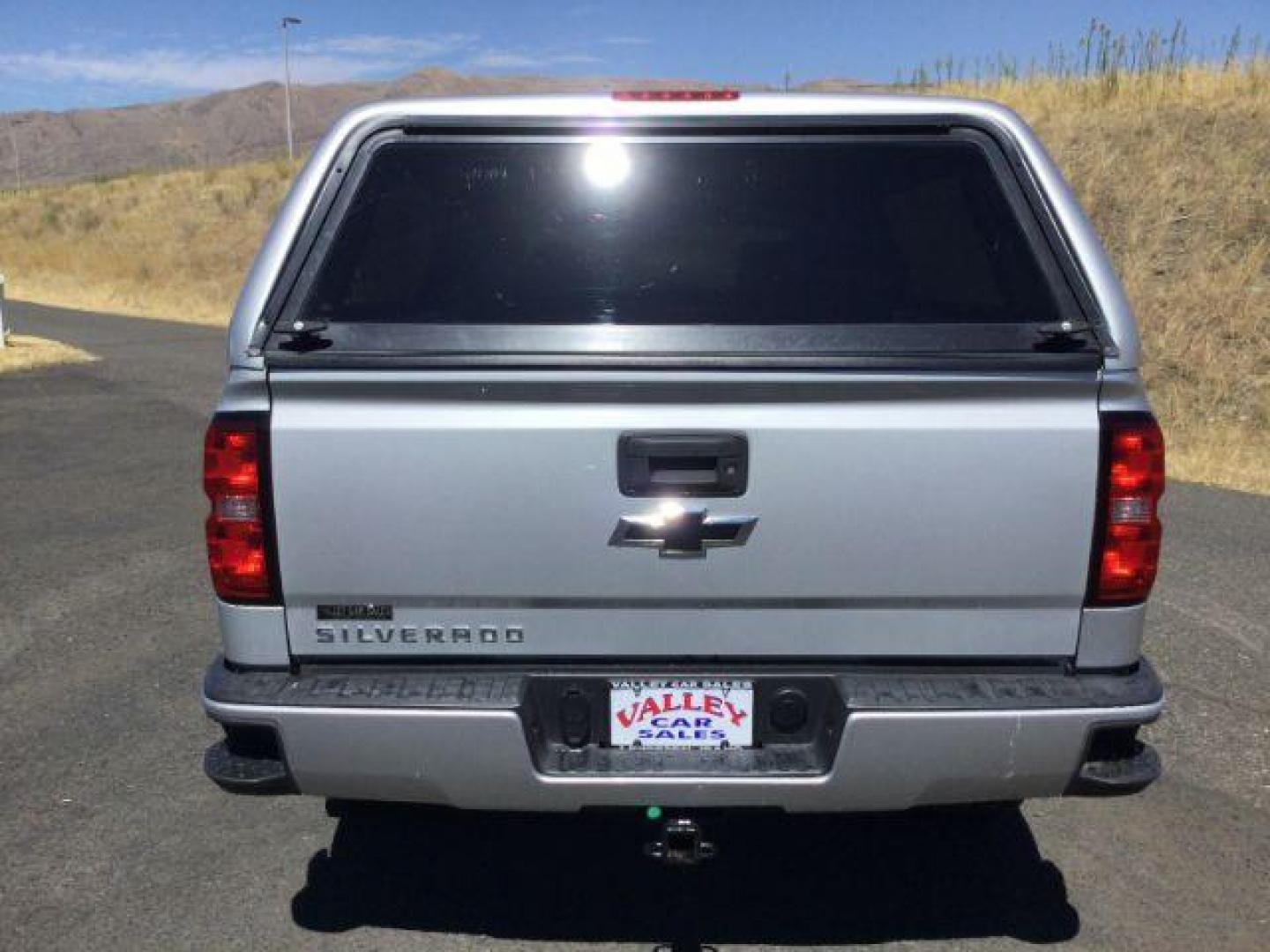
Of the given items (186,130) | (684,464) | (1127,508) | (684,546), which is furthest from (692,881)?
(186,130)

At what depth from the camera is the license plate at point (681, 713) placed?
2715mm

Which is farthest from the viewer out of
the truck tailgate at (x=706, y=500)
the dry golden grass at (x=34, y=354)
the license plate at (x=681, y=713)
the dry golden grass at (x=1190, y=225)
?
the dry golden grass at (x=34, y=354)

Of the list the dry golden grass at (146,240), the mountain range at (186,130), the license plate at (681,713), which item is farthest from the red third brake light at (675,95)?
the mountain range at (186,130)

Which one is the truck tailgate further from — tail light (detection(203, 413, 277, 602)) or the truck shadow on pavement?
the truck shadow on pavement

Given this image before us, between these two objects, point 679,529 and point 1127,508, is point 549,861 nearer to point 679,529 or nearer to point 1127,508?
point 679,529

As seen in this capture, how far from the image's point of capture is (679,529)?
8.64 ft

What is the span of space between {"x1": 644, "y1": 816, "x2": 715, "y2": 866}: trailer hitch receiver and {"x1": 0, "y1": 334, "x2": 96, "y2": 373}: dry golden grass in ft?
46.5

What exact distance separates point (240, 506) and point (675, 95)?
1403 mm

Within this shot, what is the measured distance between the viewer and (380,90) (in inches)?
6826

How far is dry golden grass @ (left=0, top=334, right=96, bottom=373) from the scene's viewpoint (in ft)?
49.8

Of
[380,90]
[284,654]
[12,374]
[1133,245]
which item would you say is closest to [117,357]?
[12,374]

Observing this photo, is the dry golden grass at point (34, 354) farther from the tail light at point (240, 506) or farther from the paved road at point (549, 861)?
the tail light at point (240, 506)

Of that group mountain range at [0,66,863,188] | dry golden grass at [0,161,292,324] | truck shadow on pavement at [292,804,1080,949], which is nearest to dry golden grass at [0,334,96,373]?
dry golden grass at [0,161,292,324]

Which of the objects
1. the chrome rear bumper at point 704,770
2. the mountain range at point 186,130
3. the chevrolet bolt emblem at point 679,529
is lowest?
the chrome rear bumper at point 704,770
